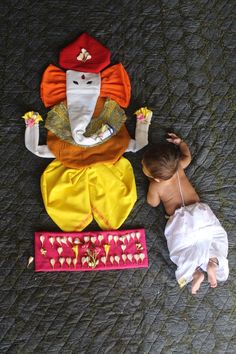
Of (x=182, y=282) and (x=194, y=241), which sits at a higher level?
(x=194, y=241)

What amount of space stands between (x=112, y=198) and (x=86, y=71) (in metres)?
0.44

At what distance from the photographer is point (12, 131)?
141 centimetres

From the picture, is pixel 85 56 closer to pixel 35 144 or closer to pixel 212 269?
pixel 35 144

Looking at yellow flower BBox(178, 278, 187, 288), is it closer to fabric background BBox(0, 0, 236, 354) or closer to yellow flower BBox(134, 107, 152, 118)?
fabric background BBox(0, 0, 236, 354)

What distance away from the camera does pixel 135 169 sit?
1400 millimetres

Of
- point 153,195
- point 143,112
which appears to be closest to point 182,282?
point 153,195

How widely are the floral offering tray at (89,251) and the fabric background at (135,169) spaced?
27mm

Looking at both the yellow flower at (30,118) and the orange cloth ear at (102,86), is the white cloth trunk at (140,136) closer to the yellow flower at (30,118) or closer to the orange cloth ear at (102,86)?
the orange cloth ear at (102,86)

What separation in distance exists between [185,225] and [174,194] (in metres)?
0.11

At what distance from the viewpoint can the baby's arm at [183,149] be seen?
54.1 inches

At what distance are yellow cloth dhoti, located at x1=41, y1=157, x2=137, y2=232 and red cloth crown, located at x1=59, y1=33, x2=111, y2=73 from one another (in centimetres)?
34

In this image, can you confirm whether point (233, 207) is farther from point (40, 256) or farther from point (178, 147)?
point (40, 256)

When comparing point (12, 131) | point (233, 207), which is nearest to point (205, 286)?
point (233, 207)

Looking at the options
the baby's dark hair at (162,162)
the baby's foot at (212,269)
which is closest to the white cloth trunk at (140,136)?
the baby's dark hair at (162,162)
